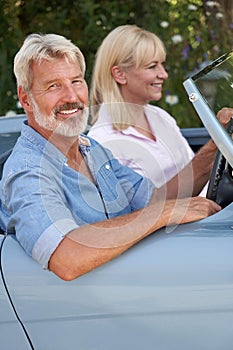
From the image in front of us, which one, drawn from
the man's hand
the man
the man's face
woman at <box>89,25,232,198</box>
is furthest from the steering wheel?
woman at <box>89,25,232,198</box>

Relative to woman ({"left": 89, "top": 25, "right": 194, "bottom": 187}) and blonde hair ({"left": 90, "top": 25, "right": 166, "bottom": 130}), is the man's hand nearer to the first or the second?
woman ({"left": 89, "top": 25, "right": 194, "bottom": 187})

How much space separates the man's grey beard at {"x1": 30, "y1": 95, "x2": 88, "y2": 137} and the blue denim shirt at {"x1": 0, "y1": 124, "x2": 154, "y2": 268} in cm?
5

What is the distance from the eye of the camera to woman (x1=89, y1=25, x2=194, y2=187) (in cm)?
387

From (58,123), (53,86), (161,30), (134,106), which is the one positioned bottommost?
(161,30)

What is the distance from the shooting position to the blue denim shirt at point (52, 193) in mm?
2582

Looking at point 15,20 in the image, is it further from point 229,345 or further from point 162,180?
point 229,345

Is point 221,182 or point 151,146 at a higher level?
point 221,182

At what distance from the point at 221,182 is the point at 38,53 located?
73cm

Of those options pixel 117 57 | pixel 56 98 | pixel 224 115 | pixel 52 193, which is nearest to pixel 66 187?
pixel 52 193

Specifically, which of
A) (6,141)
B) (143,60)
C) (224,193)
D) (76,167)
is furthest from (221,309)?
(143,60)

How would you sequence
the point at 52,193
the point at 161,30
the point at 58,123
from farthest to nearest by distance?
the point at 161,30 → the point at 58,123 → the point at 52,193

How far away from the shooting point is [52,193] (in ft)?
8.83

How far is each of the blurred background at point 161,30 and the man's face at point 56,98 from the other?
332 cm

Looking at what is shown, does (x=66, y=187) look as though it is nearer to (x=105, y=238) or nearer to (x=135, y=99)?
(x=105, y=238)
